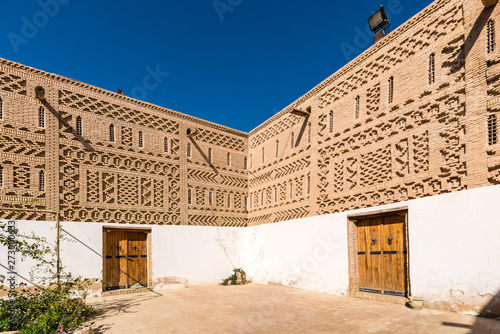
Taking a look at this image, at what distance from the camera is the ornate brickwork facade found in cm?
669

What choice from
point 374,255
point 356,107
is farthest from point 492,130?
point 374,255

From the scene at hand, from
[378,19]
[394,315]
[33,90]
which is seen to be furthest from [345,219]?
[33,90]

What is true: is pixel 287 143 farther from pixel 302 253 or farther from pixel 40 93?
pixel 40 93

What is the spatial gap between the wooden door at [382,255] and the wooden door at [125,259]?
23.5 feet

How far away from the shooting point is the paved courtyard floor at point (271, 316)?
5684 mm

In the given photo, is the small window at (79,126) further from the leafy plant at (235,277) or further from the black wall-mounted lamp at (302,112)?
the leafy plant at (235,277)

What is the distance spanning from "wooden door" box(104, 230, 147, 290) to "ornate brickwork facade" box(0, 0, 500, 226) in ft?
2.01

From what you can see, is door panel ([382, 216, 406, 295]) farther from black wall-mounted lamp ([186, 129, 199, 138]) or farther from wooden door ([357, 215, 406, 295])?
black wall-mounted lamp ([186, 129, 199, 138])

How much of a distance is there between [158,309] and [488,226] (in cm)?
740

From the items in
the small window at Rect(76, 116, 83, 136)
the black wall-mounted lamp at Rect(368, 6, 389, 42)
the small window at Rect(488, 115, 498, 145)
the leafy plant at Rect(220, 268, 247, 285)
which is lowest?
the leafy plant at Rect(220, 268, 247, 285)

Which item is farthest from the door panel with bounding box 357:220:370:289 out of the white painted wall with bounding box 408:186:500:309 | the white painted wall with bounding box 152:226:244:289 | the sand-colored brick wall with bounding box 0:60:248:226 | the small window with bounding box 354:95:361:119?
the sand-colored brick wall with bounding box 0:60:248:226

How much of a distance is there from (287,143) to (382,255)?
5.49 meters

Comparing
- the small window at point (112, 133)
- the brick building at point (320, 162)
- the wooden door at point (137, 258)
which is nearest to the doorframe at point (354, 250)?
the brick building at point (320, 162)

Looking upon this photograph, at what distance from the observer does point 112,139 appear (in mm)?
10867
